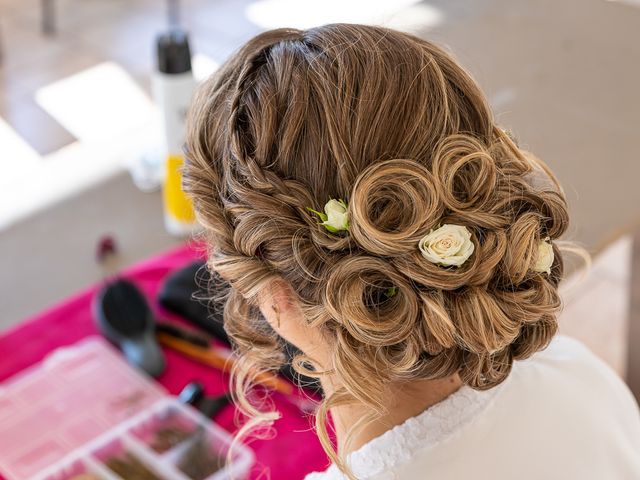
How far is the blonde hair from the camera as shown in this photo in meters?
0.74

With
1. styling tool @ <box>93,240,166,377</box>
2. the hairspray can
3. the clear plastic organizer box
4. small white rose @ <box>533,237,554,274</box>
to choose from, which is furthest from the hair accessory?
the hairspray can

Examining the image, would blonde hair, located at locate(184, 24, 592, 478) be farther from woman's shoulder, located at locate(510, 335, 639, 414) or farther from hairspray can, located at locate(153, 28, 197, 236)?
hairspray can, located at locate(153, 28, 197, 236)

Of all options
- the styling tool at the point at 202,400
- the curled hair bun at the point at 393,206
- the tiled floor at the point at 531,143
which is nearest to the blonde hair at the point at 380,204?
the curled hair bun at the point at 393,206

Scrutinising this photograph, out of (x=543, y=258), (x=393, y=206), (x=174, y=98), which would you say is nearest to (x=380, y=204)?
(x=393, y=206)

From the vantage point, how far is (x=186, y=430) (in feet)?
3.64

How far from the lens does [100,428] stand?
1125 millimetres

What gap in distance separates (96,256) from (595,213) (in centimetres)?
74

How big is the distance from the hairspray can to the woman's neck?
0.56m

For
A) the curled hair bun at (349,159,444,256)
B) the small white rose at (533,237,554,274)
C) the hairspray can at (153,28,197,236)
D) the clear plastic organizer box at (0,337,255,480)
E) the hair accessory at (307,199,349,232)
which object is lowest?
the clear plastic organizer box at (0,337,255,480)

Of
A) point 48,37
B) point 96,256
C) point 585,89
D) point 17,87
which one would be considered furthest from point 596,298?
point 48,37

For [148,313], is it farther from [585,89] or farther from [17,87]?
[17,87]

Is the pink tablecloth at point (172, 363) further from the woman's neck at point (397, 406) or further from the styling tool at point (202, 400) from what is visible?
A: the woman's neck at point (397, 406)

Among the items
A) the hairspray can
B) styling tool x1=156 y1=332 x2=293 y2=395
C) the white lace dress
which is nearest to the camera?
the white lace dress

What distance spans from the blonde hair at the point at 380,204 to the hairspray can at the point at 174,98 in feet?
1.82
